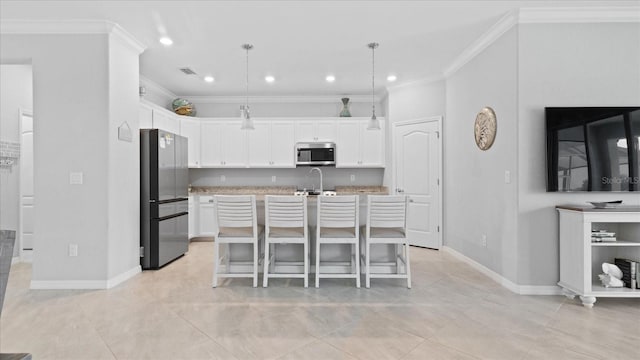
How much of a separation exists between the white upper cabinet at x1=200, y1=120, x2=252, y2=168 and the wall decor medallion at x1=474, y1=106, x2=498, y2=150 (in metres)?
4.00

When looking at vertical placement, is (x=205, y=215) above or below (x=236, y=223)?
below

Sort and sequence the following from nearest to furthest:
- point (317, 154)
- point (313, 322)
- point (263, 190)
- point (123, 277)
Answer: point (313, 322) < point (123, 277) < point (317, 154) < point (263, 190)

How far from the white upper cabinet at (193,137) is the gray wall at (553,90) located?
5.15m

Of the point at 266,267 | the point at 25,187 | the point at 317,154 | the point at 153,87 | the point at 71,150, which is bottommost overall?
the point at 266,267

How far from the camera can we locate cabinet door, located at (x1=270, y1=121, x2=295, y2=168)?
6.50m

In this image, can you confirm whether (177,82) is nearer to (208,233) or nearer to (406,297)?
(208,233)

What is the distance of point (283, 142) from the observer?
6516mm

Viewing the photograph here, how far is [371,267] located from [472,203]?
158 cm

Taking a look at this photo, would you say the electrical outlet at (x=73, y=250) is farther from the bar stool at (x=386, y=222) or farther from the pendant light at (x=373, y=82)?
the pendant light at (x=373, y=82)

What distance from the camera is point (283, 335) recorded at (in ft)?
8.14

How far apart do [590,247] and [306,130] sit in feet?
15.0

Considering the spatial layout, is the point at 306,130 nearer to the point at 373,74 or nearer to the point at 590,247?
the point at 373,74

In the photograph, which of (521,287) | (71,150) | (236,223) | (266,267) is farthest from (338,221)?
(71,150)

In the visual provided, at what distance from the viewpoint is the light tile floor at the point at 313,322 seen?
2.26m
